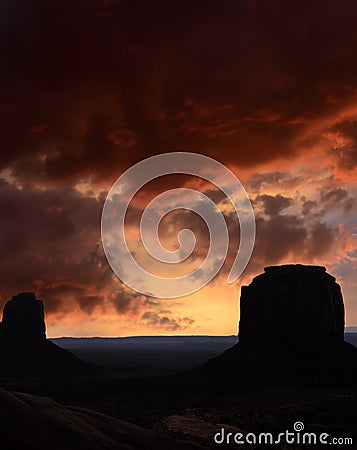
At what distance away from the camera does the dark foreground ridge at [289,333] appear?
85000 mm

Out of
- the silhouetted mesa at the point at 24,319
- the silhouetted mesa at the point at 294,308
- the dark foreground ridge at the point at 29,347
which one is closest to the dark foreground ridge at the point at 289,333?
the silhouetted mesa at the point at 294,308

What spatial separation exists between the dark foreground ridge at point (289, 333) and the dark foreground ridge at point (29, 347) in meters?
50.1

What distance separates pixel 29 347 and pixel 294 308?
3470 inches

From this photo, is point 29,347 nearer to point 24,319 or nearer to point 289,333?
point 24,319

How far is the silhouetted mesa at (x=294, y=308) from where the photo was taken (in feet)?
332

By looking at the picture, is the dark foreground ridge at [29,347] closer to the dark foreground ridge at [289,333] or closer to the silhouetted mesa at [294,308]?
the dark foreground ridge at [289,333]

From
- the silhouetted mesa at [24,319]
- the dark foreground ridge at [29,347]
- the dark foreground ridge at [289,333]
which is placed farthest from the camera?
the silhouetted mesa at [24,319]

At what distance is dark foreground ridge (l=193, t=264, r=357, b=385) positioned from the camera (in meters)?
85.0

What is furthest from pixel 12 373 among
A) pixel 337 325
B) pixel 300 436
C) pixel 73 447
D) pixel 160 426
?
pixel 73 447

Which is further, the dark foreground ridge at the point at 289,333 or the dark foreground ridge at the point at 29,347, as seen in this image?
the dark foreground ridge at the point at 29,347

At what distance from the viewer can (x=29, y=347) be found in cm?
15125

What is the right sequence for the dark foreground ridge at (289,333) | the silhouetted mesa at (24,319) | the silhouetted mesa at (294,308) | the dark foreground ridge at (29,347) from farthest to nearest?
the silhouetted mesa at (24,319) → the dark foreground ridge at (29,347) → the silhouetted mesa at (294,308) → the dark foreground ridge at (289,333)

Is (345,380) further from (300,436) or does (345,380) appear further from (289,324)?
(300,436)

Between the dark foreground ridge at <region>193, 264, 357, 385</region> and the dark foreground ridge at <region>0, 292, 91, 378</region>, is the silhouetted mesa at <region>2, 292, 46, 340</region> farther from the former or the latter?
the dark foreground ridge at <region>193, 264, 357, 385</region>
